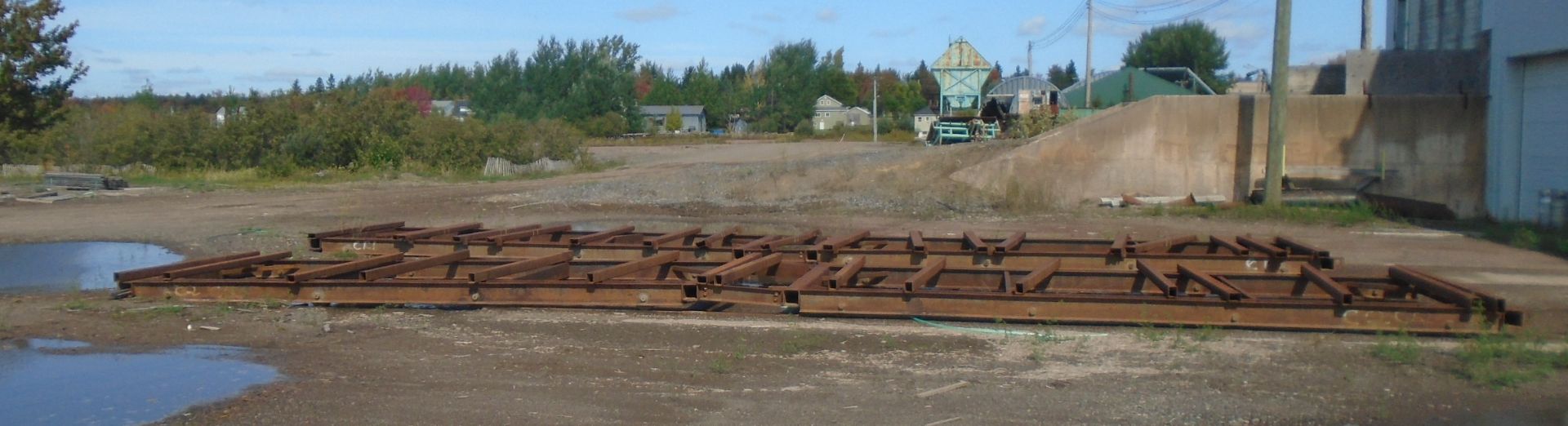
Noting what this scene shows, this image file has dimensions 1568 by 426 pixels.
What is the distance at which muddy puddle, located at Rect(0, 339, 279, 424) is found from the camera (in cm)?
653

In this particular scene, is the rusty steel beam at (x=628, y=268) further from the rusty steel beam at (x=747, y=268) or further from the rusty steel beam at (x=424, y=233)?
the rusty steel beam at (x=424, y=233)

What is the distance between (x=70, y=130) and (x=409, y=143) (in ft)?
38.3

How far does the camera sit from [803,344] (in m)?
8.33

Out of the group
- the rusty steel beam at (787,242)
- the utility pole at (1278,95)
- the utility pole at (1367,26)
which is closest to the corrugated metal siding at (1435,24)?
the utility pole at (1367,26)

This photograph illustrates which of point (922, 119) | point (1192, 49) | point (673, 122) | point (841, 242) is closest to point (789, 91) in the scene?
point (673, 122)

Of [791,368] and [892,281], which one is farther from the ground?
[892,281]

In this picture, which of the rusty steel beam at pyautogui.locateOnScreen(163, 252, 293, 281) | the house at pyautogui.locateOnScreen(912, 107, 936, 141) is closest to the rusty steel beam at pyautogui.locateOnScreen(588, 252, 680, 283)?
the rusty steel beam at pyautogui.locateOnScreen(163, 252, 293, 281)

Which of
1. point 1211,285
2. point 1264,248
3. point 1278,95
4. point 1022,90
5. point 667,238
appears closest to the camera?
point 1211,285

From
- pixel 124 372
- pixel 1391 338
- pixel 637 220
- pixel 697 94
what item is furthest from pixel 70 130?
pixel 697 94

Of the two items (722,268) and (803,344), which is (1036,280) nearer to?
(803,344)

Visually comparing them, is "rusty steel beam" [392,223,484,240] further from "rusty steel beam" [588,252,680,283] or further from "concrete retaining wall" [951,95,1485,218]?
"concrete retaining wall" [951,95,1485,218]

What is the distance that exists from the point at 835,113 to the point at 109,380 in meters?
112

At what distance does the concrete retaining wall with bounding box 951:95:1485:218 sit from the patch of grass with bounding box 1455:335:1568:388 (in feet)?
41.8

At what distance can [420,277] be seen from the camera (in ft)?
37.0
